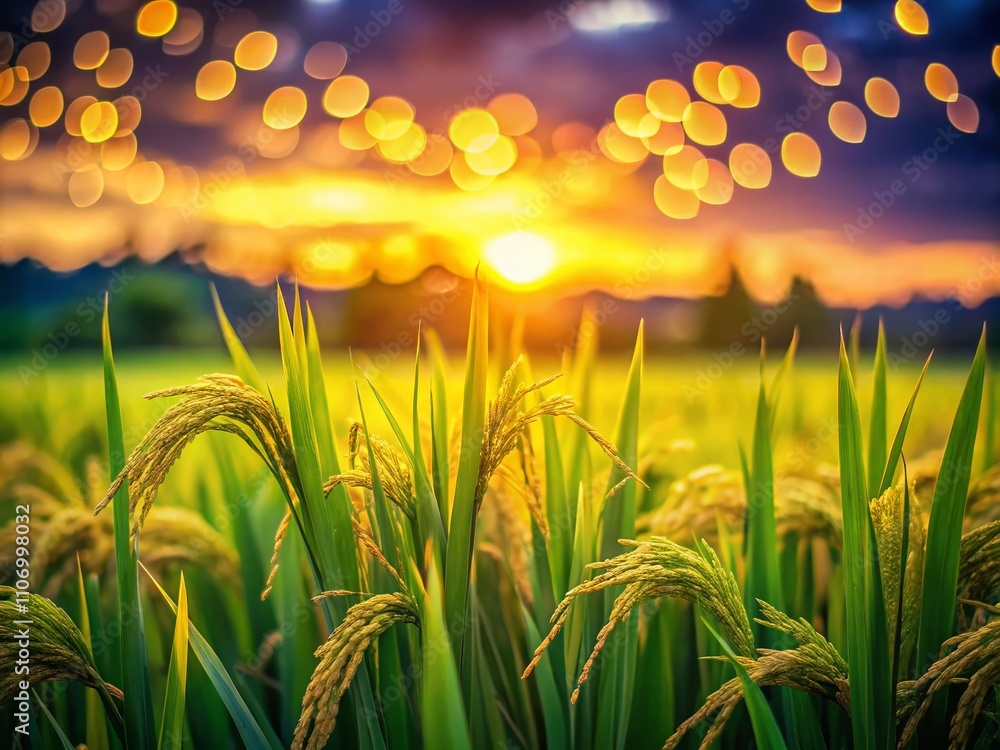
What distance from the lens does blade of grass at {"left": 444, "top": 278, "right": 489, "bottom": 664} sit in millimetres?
831

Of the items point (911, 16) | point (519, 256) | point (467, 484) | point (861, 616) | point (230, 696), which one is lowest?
point (230, 696)

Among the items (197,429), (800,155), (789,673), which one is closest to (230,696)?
(197,429)

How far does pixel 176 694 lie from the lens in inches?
34.5

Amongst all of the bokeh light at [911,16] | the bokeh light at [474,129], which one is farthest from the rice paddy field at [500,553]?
the bokeh light at [911,16]

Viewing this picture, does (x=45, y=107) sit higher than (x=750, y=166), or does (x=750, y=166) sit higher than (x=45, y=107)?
(x=45, y=107)

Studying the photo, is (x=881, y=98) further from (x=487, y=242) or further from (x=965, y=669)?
(x=965, y=669)

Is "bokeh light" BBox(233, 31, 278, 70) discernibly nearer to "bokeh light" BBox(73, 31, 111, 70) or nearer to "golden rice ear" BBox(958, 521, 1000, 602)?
"bokeh light" BBox(73, 31, 111, 70)

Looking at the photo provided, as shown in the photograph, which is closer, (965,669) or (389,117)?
(965,669)

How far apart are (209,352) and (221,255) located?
206 millimetres

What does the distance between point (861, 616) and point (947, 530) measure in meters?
0.22

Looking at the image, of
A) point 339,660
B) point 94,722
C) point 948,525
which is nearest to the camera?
point 339,660

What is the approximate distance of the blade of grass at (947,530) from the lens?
90cm

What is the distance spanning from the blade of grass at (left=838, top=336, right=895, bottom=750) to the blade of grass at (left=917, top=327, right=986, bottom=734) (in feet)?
0.51

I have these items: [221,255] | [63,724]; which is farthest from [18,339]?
[63,724]
